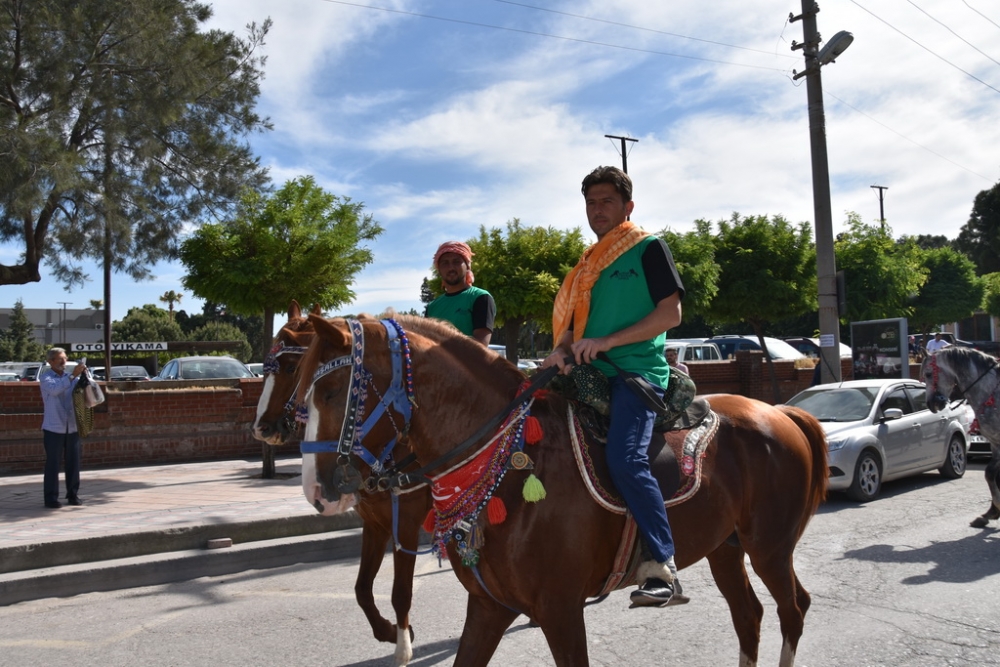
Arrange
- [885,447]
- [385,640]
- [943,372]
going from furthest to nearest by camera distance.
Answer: [885,447]
[943,372]
[385,640]

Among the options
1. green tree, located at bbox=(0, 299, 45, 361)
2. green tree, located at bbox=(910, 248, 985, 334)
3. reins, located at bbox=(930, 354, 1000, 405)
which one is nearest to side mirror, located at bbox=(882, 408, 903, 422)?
reins, located at bbox=(930, 354, 1000, 405)

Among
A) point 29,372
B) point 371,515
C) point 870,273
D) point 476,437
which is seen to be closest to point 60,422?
point 371,515

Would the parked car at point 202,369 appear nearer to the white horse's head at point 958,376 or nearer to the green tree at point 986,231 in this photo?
the white horse's head at point 958,376

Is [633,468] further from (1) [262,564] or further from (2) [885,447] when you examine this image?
(2) [885,447]

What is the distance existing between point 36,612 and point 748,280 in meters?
16.4

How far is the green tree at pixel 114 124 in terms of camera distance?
33.5 feet

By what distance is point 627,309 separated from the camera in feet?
10.8

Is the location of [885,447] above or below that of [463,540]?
below

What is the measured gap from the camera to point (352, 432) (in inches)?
111

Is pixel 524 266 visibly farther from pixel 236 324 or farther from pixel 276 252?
pixel 236 324

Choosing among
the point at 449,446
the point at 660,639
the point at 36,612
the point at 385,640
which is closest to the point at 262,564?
the point at 36,612

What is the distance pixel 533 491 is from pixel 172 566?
516 cm

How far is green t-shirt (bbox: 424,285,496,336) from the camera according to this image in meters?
4.88

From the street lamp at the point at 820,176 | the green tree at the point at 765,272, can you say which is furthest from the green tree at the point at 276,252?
the green tree at the point at 765,272
